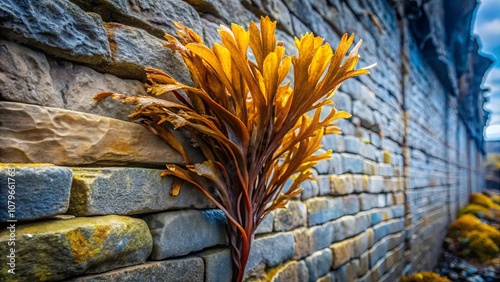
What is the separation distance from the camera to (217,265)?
3.65 feet

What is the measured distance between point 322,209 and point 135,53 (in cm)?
151

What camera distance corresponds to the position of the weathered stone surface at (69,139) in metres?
0.70

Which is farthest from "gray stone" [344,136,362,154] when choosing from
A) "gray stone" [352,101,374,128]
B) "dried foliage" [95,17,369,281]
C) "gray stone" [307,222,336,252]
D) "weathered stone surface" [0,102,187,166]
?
"weathered stone surface" [0,102,187,166]

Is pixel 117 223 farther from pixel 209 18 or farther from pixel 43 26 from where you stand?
pixel 209 18

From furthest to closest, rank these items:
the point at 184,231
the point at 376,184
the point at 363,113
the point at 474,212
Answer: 1. the point at 474,212
2. the point at 376,184
3. the point at 363,113
4. the point at 184,231

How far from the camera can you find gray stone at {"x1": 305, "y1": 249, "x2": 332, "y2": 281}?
1.79m

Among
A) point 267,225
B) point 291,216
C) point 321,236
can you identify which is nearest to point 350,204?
point 321,236

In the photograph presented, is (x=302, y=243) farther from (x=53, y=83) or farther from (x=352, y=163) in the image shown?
(x=53, y=83)

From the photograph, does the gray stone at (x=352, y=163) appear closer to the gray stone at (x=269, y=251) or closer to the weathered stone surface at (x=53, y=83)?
the gray stone at (x=269, y=251)

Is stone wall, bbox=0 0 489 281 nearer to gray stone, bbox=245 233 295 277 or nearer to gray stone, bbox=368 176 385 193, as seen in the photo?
gray stone, bbox=245 233 295 277

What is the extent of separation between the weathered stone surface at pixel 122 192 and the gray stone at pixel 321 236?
105cm

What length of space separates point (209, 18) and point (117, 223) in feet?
2.94

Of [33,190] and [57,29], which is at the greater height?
[57,29]

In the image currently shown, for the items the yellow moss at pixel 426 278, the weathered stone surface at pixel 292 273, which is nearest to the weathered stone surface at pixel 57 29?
the weathered stone surface at pixel 292 273
